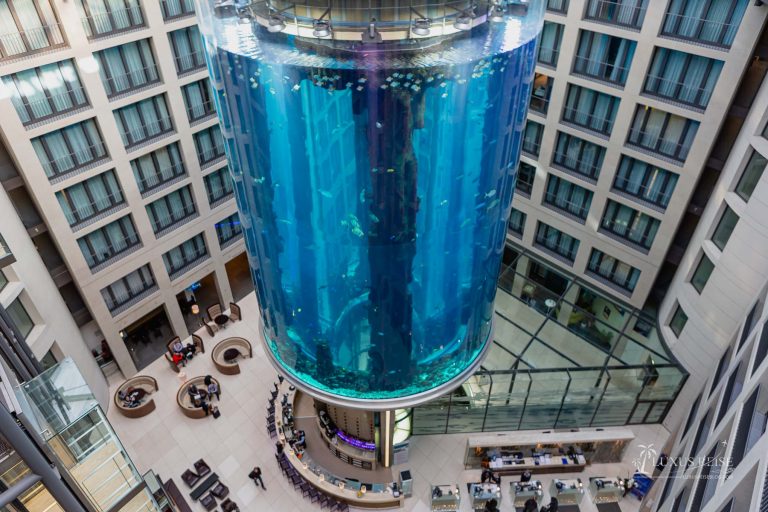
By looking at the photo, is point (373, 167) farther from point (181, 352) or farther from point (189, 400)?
point (181, 352)

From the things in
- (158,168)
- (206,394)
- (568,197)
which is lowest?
(206,394)

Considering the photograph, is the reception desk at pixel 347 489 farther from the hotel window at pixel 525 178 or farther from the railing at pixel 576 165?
the railing at pixel 576 165

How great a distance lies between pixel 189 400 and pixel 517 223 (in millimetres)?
18735

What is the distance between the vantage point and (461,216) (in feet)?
39.8

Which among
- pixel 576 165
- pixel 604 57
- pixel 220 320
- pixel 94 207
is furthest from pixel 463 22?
pixel 220 320

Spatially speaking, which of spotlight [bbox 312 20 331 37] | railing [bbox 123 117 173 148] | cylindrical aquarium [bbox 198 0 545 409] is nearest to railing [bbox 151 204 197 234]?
railing [bbox 123 117 173 148]

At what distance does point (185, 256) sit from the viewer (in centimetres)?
2636

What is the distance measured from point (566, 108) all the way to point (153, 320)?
23314 millimetres

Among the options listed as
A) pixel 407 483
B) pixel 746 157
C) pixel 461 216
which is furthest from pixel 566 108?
pixel 407 483

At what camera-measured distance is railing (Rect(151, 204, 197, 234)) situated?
24.4m

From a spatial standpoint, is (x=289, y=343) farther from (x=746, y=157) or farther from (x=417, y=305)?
(x=746, y=157)

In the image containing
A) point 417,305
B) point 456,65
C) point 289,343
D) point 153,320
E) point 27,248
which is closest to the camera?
point 456,65

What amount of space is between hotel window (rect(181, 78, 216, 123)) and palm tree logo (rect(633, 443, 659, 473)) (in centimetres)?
2409

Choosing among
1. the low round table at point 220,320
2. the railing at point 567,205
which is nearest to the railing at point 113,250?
the low round table at point 220,320
